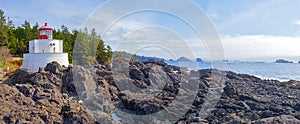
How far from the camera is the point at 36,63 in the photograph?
2091 centimetres

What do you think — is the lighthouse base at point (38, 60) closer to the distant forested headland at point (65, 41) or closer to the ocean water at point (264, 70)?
the distant forested headland at point (65, 41)

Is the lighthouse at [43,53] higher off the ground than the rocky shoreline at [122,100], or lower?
higher

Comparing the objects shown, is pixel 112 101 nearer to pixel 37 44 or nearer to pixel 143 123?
pixel 143 123

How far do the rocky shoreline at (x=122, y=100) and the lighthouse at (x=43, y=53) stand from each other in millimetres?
1309

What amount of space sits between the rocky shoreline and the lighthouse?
1309 millimetres

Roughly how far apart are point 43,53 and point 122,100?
8.51m

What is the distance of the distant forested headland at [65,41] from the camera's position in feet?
100

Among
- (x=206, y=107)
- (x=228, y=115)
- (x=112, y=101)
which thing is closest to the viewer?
(x=228, y=115)

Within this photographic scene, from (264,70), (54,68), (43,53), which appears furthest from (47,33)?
(264,70)

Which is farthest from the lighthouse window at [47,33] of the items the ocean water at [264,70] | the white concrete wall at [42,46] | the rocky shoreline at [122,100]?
the ocean water at [264,70]

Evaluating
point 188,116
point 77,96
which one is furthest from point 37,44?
point 188,116

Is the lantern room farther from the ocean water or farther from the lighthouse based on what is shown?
the ocean water

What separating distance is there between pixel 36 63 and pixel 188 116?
13.4m

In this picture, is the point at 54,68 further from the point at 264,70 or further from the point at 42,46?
the point at 264,70
